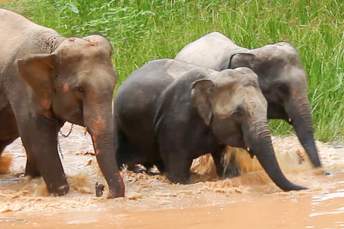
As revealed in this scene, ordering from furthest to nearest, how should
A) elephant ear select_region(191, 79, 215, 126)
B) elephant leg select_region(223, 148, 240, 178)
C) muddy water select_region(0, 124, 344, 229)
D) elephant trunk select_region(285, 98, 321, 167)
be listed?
elephant trunk select_region(285, 98, 321, 167) → elephant leg select_region(223, 148, 240, 178) → elephant ear select_region(191, 79, 215, 126) → muddy water select_region(0, 124, 344, 229)

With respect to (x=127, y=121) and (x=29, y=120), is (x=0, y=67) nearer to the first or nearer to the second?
(x=29, y=120)

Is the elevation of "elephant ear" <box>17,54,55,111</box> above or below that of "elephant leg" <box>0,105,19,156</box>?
above

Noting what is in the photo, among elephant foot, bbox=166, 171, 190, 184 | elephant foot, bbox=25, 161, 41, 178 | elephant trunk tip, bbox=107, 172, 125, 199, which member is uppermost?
elephant trunk tip, bbox=107, 172, 125, 199

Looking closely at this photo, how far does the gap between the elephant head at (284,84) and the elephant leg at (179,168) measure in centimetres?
88

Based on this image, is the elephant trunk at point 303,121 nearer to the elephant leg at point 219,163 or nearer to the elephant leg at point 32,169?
the elephant leg at point 219,163

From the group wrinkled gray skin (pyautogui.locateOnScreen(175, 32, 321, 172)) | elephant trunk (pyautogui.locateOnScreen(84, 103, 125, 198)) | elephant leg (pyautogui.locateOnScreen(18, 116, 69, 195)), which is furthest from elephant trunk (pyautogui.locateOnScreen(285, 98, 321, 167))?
elephant leg (pyautogui.locateOnScreen(18, 116, 69, 195))

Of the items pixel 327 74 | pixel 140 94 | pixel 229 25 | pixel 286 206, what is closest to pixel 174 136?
pixel 140 94

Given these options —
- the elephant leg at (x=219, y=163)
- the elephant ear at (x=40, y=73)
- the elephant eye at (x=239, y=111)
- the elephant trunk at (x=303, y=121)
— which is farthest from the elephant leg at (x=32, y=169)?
the elephant trunk at (x=303, y=121)

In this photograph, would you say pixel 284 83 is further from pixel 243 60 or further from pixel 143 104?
pixel 143 104

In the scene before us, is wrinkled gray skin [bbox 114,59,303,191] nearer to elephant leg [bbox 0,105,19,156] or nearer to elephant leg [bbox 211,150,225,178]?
elephant leg [bbox 211,150,225,178]

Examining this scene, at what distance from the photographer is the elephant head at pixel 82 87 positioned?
7750 mm

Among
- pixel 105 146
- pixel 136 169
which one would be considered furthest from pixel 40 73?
pixel 136 169

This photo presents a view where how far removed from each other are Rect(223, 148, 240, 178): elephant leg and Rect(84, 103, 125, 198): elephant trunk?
1.17m

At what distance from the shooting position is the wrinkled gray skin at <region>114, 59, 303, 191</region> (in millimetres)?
8016
